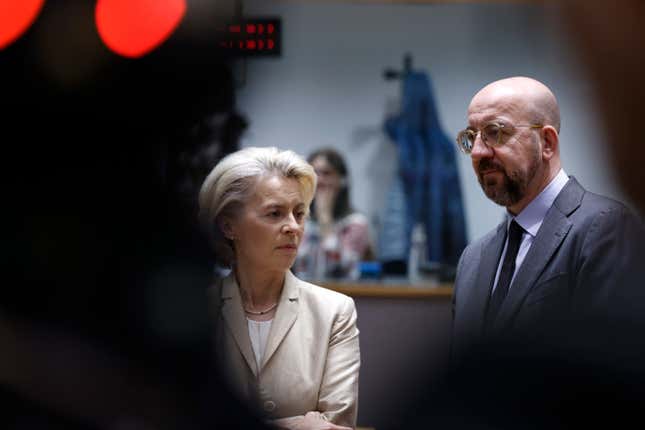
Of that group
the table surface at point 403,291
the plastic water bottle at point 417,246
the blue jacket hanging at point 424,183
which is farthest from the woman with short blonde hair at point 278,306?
the plastic water bottle at point 417,246

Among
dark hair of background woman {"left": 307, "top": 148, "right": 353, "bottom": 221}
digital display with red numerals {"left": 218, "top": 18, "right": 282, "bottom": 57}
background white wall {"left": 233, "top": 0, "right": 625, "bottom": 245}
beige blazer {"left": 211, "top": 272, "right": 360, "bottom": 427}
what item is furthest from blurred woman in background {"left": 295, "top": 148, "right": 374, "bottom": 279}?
digital display with red numerals {"left": 218, "top": 18, "right": 282, "bottom": 57}

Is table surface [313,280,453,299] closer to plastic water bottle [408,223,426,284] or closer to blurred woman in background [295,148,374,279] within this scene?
blurred woman in background [295,148,374,279]

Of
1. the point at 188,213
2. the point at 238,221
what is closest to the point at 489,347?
the point at 188,213

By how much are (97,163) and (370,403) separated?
0.59m

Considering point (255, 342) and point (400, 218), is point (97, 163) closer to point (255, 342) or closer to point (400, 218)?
point (255, 342)

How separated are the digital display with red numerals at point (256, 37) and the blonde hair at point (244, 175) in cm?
22

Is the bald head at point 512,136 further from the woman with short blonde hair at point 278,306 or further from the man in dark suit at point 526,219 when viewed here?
the woman with short blonde hair at point 278,306

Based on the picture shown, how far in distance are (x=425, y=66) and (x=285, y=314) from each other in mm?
682

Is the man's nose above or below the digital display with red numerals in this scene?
below

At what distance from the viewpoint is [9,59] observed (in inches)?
17.4

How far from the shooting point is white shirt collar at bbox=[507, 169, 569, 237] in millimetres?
794

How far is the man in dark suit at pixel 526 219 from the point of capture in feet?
2.29

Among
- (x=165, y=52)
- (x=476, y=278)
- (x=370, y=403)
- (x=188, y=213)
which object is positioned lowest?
(x=370, y=403)

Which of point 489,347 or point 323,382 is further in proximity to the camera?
point 323,382
